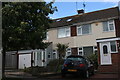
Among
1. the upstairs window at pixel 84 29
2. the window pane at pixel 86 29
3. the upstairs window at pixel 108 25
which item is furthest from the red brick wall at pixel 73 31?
the upstairs window at pixel 108 25

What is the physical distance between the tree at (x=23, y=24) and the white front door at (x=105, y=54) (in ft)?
21.4

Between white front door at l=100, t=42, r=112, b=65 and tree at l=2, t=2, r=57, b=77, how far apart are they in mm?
6514

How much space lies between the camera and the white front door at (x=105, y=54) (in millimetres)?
15758

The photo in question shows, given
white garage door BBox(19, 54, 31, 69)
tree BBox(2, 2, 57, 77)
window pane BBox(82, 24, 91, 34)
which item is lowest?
white garage door BBox(19, 54, 31, 69)

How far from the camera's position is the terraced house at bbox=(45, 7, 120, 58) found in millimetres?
21317

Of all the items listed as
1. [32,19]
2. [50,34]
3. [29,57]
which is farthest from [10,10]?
[50,34]

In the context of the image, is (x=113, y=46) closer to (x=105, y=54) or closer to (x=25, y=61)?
(x=105, y=54)

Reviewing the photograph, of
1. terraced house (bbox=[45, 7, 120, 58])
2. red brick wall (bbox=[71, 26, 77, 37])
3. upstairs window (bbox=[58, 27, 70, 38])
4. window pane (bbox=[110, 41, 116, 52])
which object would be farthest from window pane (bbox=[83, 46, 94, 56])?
window pane (bbox=[110, 41, 116, 52])

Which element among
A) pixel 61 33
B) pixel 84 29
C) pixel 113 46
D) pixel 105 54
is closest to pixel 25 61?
pixel 61 33

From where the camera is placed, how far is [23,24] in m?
10.3

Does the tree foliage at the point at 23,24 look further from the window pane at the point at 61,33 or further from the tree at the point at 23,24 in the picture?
the window pane at the point at 61,33

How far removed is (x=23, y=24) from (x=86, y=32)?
1409 cm

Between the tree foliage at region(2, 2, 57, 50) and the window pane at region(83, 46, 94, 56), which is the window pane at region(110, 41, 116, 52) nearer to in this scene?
the window pane at region(83, 46, 94, 56)

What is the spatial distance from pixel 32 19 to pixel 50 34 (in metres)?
15.3
